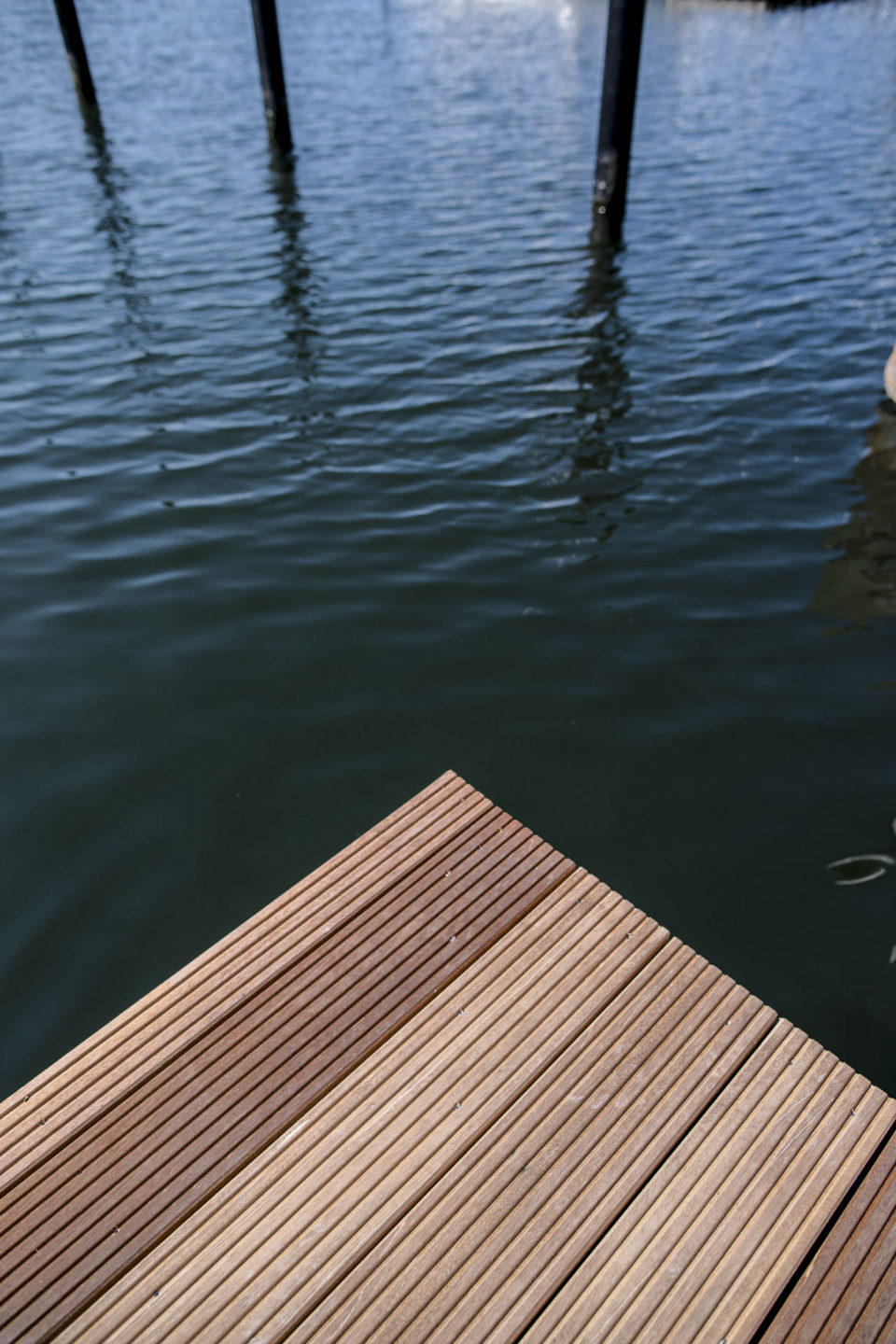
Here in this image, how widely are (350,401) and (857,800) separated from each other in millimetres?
6095

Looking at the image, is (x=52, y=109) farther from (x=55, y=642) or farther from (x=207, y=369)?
(x=55, y=642)

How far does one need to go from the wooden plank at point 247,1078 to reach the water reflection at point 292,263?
6.88 m

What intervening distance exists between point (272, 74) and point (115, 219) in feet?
14.9

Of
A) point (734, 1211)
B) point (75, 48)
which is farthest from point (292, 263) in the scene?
point (734, 1211)

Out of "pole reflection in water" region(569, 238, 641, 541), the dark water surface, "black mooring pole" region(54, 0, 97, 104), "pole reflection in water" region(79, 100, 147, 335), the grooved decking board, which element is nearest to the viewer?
the grooved decking board

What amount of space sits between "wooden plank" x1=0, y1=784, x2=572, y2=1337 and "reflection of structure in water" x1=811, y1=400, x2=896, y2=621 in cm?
352

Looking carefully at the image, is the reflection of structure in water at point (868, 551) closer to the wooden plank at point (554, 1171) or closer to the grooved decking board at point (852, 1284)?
the wooden plank at point (554, 1171)

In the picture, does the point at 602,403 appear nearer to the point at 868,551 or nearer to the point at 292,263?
the point at 868,551

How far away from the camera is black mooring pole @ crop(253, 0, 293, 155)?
50.3 feet

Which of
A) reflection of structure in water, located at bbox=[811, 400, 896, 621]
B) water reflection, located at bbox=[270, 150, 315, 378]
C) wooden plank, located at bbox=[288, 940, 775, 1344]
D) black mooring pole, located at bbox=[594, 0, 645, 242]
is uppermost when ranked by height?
black mooring pole, located at bbox=[594, 0, 645, 242]

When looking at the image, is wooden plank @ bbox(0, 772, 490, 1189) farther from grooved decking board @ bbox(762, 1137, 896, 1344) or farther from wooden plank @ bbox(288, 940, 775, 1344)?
grooved decking board @ bbox(762, 1137, 896, 1344)

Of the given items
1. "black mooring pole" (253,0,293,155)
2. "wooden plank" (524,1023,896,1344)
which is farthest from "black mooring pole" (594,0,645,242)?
"wooden plank" (524,1023,896,1344)

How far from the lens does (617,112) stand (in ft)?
39.5

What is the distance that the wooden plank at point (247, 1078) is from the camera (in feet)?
9.77
